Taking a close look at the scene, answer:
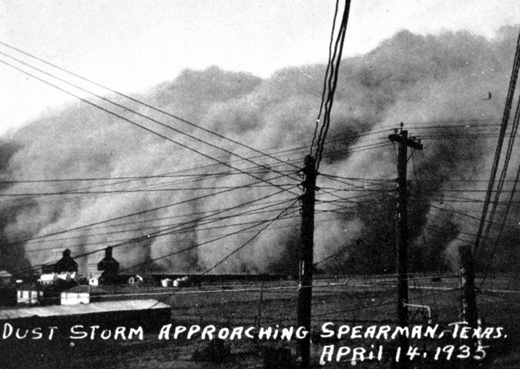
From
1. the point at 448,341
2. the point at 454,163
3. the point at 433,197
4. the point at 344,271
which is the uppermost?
the point at 454,163

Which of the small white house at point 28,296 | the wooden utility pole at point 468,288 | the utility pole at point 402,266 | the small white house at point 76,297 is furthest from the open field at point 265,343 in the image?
the small white house at point 28,296

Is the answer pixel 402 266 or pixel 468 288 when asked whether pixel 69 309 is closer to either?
pixel 402 266

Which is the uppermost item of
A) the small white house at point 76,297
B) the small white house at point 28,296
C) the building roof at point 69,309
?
the building roof at point 69,309

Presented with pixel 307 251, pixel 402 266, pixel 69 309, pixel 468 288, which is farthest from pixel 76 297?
pixel 307 251

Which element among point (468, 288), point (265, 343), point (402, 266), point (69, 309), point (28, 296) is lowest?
point (28, 296)

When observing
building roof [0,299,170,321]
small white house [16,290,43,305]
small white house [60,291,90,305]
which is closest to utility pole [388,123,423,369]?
building roof [0,299,170,321]

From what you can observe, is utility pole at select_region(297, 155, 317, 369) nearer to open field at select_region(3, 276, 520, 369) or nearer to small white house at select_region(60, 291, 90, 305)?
open field at select_region(3, 276, 520, 369)

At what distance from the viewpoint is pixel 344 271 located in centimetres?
6044

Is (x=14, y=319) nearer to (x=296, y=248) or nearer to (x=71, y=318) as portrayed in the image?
(x=71, y=318)

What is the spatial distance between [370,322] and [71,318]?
1689cm

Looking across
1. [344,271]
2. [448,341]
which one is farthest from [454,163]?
[448,341]

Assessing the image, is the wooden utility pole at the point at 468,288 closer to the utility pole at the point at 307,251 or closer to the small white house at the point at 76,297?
the utility pole at the point at 307,251

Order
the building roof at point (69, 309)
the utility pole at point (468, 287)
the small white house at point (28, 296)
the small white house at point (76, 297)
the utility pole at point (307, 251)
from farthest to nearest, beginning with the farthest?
1. the small white house at point (28, 296)
2. the small white house at point (76, 297)
3. the building roof at point (69, 309)
4. the utility pole at point (468, 287)
5. the utility pole at point (307, 251)

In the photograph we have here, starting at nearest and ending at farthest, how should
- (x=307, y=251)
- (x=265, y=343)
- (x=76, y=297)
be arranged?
(x=307, y=251), (x=265, y=343), (x=76, y=297)
